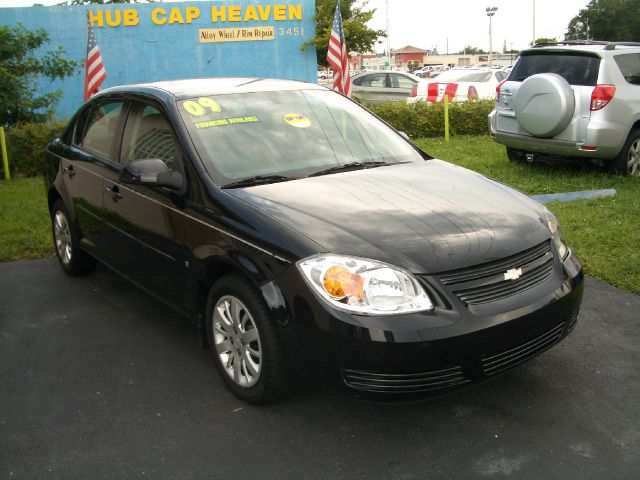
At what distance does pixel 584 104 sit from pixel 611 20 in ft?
237

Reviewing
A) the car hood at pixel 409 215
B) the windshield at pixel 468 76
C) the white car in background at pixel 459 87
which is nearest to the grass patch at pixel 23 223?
the car hood at pixel 409 215

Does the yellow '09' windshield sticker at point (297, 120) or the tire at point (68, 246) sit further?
the tire at point (68, 246)

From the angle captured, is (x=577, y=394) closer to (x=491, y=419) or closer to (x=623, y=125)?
(x=491, y=419)

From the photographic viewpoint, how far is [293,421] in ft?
11.4

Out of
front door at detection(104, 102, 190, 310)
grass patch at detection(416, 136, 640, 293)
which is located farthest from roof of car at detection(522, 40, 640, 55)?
front door at detection(104, 102, 190, 310)

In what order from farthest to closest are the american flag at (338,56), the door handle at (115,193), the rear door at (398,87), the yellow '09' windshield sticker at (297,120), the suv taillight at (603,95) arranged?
the rear door at (398,87) < the american flag at (338,56) < the suv taillight at (603,95) < the door handle at (115,193) < the yellow '09' windshield sticker at (297,120)

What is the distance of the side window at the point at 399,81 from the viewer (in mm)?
20297

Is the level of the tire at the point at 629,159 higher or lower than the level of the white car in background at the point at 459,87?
lower

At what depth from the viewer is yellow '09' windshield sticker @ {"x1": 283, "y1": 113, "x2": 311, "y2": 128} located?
4454mm

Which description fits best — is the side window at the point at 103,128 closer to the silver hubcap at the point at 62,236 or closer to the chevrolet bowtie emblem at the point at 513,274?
the silver hubcap at the point at 62,236

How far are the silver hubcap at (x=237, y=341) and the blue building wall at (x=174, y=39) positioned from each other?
18.9 m

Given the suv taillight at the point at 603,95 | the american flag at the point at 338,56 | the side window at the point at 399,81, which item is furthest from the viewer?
the side window at the point at 399,81

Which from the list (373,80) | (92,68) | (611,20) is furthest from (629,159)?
(611,20)

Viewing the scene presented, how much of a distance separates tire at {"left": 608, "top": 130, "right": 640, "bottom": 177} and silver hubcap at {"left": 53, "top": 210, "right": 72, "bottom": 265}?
6.58 meters
